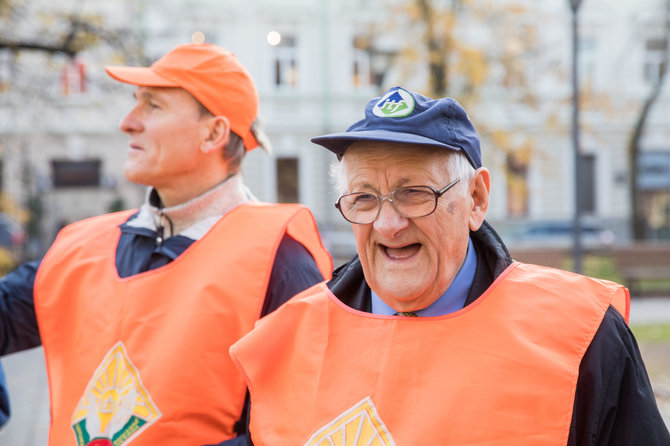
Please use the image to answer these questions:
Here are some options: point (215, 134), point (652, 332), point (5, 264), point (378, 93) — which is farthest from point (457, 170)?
point (378, 93)

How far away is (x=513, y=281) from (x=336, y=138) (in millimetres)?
551

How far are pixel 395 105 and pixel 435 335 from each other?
57 centimetres

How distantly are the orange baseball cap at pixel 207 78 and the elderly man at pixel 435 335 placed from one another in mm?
875

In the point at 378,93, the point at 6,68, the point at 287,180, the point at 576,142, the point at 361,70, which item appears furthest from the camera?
the point at 287,180

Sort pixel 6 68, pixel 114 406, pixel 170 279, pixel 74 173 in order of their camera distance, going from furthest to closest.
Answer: pixel 74 173 < pixel 6 68 < pixel 170 279 < pixel 114 406

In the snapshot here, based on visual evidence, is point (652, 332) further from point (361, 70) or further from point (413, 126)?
point (361, 70)

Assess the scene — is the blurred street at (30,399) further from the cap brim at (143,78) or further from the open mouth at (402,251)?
the open mouth at (402,251)

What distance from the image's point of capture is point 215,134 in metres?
2.75

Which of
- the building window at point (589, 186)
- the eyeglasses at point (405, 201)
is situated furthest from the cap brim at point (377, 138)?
the building window at point (589, 186)

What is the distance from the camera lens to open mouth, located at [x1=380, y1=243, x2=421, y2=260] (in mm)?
1866

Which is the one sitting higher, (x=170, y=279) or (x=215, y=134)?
(x=215, y=134)

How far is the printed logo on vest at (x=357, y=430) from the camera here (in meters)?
1.75

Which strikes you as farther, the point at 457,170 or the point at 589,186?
the point at 589,186

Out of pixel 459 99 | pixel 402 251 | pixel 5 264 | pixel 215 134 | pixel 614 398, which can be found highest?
pixel 459 99
